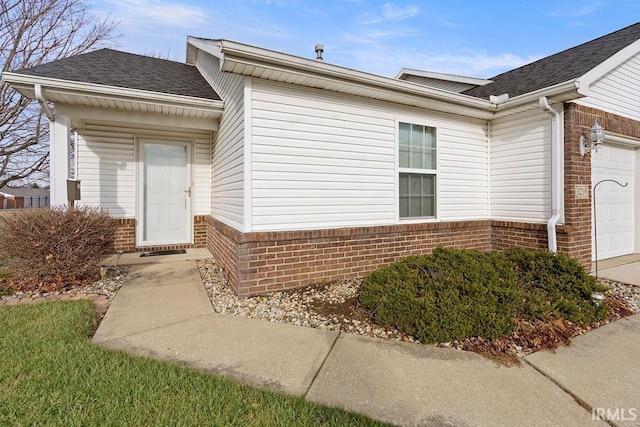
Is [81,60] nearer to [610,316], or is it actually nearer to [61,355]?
[61,355]

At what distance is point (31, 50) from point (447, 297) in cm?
1689

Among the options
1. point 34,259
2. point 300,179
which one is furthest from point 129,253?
point 300,179

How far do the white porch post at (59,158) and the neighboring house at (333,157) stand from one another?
22 mm

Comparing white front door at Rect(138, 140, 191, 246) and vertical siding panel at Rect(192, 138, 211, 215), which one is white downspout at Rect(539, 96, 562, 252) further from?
white front door at Rect(138, 140, 191, 246)

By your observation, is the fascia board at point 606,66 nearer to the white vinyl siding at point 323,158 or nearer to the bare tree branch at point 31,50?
the white vinyl siding at point 323,158

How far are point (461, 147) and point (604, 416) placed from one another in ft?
16.0

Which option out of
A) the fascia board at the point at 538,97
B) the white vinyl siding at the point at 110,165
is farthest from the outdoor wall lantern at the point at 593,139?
the white vinyl siding at the point at 110,165

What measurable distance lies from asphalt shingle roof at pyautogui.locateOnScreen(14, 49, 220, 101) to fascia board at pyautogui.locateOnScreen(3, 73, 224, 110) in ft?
0.40

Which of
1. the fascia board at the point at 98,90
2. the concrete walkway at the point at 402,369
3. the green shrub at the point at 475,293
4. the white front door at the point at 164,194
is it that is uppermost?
the fascia board at the point at 98,90

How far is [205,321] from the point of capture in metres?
3.30

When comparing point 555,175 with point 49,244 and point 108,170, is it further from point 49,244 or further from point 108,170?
point 108,170

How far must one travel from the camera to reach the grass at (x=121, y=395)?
5.86 feet

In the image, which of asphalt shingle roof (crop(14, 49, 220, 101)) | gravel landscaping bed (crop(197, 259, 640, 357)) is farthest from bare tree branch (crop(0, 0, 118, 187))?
gravel landscaping bed (crop(197, 259, 640, 357))

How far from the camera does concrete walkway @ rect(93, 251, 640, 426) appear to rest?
1.96m
